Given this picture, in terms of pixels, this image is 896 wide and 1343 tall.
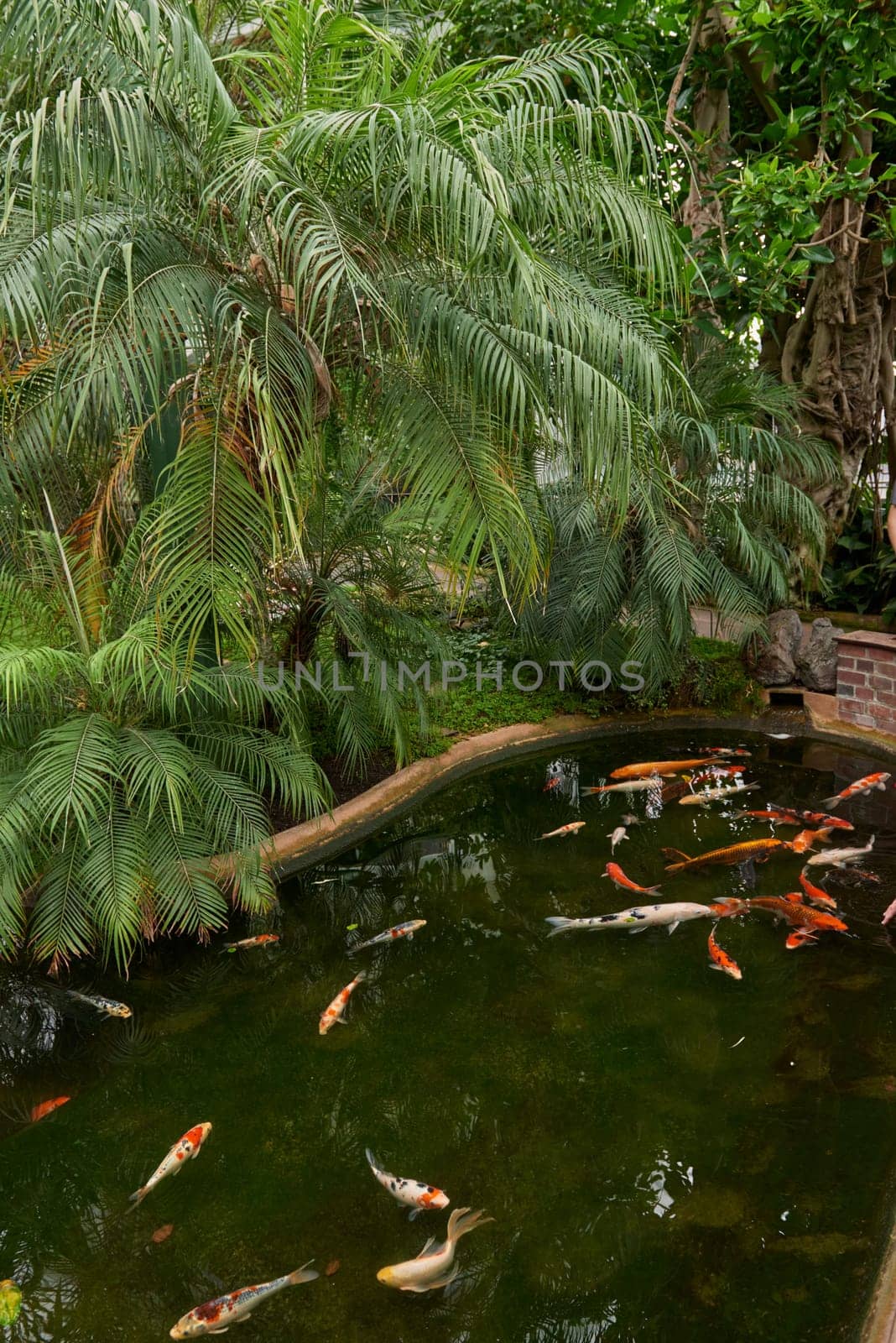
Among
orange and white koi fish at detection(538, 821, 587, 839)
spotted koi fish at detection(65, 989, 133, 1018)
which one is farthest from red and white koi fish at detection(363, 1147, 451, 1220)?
orange and white koi fish at detection(538, 821, 587, 839)

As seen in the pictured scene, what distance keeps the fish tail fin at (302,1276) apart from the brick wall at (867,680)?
17.3 ft

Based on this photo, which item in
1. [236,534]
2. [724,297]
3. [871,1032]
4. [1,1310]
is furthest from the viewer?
[724,297]

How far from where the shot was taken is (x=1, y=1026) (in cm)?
415

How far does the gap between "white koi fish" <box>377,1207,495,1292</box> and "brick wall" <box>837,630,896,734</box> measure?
16.3 feet

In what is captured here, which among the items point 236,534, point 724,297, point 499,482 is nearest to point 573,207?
point 499,482

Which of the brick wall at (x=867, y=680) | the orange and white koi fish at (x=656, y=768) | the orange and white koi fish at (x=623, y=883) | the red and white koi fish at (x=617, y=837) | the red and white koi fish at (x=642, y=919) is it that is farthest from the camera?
the brick wall at (x=867, y=680)

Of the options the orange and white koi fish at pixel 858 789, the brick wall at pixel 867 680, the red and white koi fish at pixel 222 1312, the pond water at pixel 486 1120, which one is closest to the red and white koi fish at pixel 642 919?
the pond water at pixel 486 1120

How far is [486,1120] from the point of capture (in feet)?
11.1

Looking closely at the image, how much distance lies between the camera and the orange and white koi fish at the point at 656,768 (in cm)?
603

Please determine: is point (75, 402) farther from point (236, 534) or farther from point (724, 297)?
point (724, 297)

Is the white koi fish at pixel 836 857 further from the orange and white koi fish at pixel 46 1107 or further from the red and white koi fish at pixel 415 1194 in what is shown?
the orange and white koi fish at pixel 46 1107

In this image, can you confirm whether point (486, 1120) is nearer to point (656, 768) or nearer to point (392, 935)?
point (392, 935)

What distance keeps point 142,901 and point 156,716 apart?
35.2 inches

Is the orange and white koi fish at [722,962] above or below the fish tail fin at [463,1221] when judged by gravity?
above
